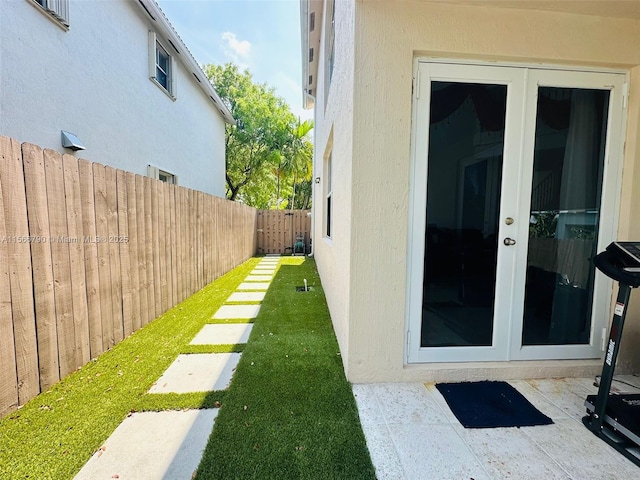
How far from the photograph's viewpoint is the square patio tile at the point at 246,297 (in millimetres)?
4717

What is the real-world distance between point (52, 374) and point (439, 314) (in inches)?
121

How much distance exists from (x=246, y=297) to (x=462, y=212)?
3.68 metres

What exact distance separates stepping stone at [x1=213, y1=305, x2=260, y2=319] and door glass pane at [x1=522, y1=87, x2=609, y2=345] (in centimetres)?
314

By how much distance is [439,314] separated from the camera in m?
2.44

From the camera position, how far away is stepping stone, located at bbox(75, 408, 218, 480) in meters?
1.48

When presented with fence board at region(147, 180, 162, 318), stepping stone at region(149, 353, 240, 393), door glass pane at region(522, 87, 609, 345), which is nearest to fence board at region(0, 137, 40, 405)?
stepping stone at region(149, 353, 240, 393)

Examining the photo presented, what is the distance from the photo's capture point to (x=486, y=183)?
2.38 meters

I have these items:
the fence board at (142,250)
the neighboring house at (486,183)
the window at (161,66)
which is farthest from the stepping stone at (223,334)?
the window at (161,66)

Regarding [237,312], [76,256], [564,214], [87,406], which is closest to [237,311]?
[237,312]

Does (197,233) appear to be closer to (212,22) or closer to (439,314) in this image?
(439,314)

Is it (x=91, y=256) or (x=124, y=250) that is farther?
(x=124, y=250)

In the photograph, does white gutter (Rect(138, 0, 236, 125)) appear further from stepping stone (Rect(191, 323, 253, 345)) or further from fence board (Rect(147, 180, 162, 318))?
stepping stone (Rect(191, 323, 253, 345))

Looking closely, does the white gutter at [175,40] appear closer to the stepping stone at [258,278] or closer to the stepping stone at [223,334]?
the stepping stone at [258,278]

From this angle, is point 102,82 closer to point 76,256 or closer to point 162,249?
point 162,249
